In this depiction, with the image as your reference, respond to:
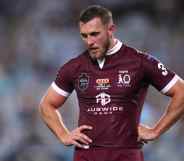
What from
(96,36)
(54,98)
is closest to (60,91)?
(54,98)

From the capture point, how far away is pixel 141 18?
7.36m

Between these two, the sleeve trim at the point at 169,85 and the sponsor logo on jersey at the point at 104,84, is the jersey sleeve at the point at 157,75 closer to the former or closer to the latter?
the sleeve trim at the point at 169,85

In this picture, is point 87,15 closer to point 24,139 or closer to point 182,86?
point 182,86

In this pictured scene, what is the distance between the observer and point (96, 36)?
371 centimetres

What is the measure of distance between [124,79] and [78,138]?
1.38ft

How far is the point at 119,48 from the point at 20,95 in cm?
312

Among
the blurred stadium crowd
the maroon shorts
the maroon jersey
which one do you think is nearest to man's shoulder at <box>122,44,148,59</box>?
the maroon jersey

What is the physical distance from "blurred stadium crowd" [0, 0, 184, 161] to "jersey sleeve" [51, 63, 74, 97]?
2.49 m

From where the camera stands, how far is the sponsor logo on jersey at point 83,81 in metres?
Result: 3.79

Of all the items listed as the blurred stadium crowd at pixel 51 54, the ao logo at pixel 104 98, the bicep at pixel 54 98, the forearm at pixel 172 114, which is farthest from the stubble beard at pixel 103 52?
the blurred stadium crowd at pixel 51 54

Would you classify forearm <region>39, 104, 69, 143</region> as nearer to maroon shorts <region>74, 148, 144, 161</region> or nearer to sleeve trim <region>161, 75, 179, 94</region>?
maroon shorts <region>74, 148, 144, 161</region>

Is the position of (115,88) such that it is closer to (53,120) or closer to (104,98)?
(104,98)

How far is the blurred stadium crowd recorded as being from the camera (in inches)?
253

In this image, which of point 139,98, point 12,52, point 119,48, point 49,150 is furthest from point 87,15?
point 12,52
